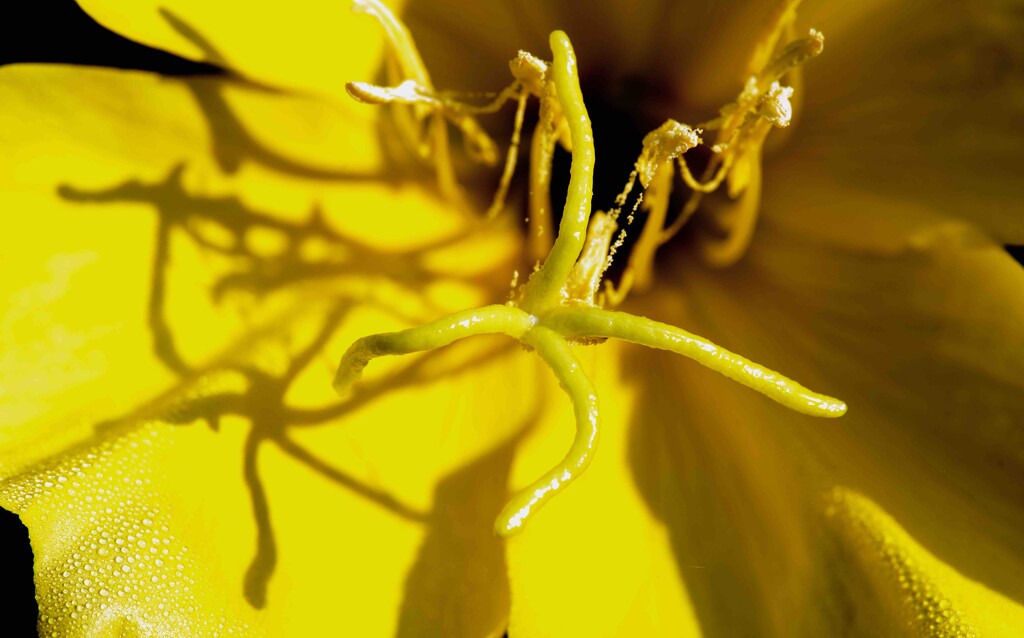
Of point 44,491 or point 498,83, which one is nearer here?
point 44,491

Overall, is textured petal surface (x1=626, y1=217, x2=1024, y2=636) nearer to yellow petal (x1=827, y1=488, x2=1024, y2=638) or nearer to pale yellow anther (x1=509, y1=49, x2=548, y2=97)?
yellow petal (x1=827, y1=488, x2=1024, y2=638)

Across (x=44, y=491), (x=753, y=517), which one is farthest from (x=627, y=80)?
(x=44, y=491)

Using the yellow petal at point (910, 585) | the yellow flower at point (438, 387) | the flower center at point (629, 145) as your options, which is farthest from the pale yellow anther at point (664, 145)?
the yellow petal at point (910, 585)

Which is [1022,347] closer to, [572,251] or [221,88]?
[572,251]

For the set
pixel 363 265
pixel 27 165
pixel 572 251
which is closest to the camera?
pixel 572 251

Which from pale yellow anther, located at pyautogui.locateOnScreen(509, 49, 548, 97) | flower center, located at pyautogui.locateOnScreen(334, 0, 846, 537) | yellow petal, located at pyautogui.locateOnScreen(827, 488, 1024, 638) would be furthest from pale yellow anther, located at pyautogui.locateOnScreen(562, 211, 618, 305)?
yellow petal, located at pyautogui.locateOnScreen(827, 488, 1024, 638)
